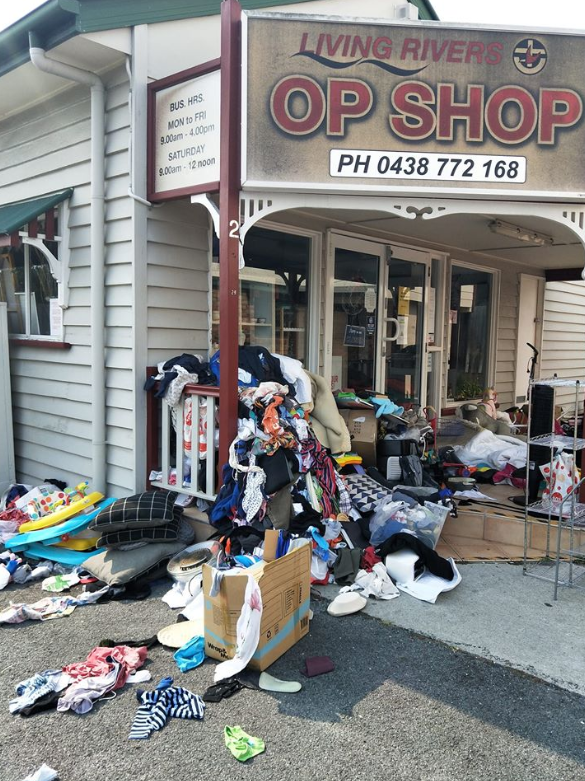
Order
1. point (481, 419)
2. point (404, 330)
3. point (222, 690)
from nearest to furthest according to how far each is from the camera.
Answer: point (222, 690) < point (404, 330) < point (481, 419)

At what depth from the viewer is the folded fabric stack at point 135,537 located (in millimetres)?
3881

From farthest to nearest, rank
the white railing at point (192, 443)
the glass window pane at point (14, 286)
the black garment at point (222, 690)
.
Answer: the glass window pane at point (14, 286)
the white railing at point (192, 443)
the black garment at point (222, 690)

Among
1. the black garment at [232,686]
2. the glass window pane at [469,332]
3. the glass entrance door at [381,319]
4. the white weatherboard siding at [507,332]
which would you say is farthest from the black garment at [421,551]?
the white weatherboard siding at [507,332]

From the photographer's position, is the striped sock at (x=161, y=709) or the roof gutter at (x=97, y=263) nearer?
the striped sock at (x=161, y=709)

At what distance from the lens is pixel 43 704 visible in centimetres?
261

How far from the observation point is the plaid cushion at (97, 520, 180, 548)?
397 centimetres

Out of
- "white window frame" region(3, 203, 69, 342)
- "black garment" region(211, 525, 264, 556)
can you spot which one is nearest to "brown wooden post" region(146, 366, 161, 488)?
"black garment" region(211, 525, 264, 556)

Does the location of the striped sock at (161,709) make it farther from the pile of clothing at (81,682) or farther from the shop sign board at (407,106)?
the shop sign board at (407,106)

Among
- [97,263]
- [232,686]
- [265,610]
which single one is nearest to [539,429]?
[265,610]

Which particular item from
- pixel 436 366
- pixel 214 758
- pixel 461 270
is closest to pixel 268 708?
pixel 214 758

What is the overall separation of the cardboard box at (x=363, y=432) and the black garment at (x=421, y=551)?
4.70ft

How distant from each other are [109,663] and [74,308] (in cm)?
303

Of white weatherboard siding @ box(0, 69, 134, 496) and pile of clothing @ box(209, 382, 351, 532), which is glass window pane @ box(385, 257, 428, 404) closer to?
pile of clothing @ box(209, 382, 351, 532)

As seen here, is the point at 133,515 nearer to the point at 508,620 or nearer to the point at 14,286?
the point at 508,620
